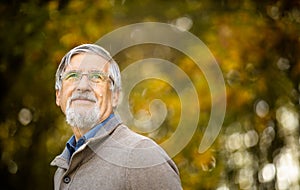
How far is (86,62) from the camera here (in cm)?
240

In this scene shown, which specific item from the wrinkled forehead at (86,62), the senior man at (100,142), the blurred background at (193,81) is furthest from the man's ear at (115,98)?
the blurred background at (193,81)

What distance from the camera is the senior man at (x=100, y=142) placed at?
84.9 inches

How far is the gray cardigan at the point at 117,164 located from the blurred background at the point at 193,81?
11.4 ft

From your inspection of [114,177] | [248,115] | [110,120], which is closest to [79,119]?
[110,120]

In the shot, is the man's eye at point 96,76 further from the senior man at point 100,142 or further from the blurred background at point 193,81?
the blurred background at point 193,81

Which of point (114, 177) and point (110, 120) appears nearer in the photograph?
point (114, 177)

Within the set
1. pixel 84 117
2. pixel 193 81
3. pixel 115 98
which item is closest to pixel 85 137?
pixel 84 117

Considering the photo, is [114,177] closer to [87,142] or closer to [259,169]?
[87,142]

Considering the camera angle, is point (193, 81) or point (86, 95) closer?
point (86, 95)

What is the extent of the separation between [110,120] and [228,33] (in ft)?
13.0

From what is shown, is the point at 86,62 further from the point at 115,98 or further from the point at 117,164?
the point at 117,164

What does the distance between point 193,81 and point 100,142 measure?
12.1ft

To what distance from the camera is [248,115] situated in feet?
21.3

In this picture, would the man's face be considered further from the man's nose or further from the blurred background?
the blurred background
